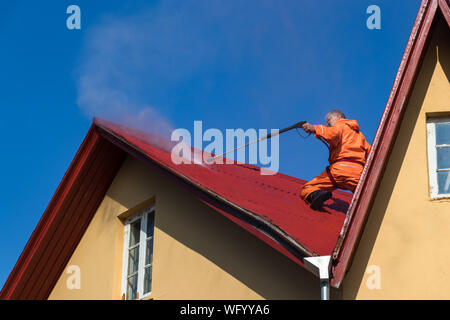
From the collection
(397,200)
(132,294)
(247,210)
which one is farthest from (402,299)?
(132,294)

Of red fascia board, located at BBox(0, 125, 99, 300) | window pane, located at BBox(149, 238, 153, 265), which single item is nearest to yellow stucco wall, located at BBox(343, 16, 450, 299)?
window pane, located at BBox(149, 238, 153, 265)

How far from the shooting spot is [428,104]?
355 inches

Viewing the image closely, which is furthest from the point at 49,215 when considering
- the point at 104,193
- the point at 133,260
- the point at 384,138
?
the point at 384,138

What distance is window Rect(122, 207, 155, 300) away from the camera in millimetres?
10859

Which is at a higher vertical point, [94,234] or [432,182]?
[94,234]

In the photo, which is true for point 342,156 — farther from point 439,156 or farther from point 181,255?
point 181,255

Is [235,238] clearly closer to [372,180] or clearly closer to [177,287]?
[177,287]

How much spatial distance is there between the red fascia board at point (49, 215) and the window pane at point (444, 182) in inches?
204

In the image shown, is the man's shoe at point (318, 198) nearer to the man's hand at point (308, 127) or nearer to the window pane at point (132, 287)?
the man's hand at point (308, 127)

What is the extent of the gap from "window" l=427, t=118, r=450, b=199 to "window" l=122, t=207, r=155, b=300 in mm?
3917

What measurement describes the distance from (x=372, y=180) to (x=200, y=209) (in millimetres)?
2464

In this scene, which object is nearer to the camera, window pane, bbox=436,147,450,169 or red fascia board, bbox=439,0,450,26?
window pane, bbox=436,147,450,169

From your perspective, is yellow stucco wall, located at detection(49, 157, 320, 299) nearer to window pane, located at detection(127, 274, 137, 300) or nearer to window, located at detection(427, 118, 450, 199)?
window pane, located at detection(127, 274, 137, 300)

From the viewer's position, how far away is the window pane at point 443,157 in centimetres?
876
